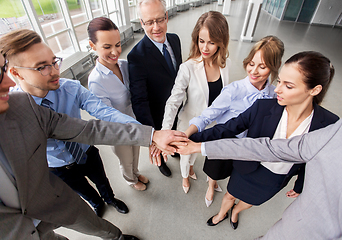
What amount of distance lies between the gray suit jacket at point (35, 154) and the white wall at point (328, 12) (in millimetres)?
15137

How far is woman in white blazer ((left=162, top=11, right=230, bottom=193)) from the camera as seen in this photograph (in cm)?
145

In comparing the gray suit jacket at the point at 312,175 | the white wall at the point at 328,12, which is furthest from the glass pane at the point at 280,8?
the gray suit jacket at the point at 312,175

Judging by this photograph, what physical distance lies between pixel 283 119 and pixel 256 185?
0.59 m

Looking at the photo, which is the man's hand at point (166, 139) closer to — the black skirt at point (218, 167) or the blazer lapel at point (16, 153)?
the black skirt at point (218, 167)

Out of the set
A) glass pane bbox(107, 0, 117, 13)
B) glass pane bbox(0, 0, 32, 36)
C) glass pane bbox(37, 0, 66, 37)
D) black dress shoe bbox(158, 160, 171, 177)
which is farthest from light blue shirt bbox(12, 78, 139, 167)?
glass pane bbox(107, 0, 117, 13)

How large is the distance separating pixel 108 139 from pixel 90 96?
0.45 metres

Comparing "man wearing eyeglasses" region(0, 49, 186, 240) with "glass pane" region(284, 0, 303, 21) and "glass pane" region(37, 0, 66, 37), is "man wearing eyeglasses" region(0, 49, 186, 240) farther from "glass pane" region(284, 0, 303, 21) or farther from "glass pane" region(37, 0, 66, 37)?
"glass pane" region(284, 0, 303, 21)

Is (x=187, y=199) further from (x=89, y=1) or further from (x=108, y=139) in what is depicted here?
(x=89, y=1)

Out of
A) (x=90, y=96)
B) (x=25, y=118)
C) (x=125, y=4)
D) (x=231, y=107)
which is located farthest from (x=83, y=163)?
(x=125, y=4)

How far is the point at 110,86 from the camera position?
1.53m

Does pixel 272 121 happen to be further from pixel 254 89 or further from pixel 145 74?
pixel 145 74

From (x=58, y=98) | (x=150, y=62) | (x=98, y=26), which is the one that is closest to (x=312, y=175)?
(x=150, y=62)

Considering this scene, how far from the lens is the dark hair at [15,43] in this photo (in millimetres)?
867

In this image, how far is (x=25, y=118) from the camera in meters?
0.79
